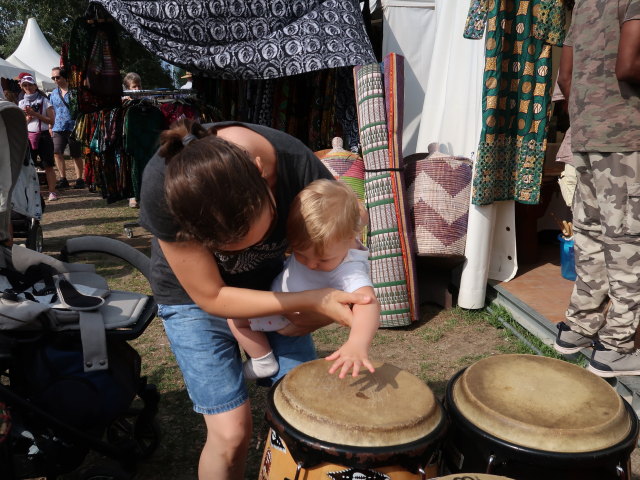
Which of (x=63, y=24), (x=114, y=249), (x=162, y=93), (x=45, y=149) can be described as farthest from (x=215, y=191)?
(x=63, y=24)

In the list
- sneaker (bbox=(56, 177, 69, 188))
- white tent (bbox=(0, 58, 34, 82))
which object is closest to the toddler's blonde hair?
sneaker (bbox=(56, 177, 69, 188))

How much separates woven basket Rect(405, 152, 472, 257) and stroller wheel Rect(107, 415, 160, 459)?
214 cm

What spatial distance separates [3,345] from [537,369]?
5.67ft

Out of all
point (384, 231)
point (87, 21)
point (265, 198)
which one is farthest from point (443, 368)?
point (87, 21)

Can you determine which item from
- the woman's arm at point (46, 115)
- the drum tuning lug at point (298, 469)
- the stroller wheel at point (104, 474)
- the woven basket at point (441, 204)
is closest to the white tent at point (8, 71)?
the woman's arm at point (46, 115)

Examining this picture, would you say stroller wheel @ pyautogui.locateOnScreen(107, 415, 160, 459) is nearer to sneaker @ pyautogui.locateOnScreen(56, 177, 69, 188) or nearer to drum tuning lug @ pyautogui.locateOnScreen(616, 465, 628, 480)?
drum tuning lug @ pyautogui.locateOnScreen(616, 465, 628, 480)

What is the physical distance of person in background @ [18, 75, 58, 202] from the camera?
25.3ft

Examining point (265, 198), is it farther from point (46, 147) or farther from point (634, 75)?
point (46, 147)

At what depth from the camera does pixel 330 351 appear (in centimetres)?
346

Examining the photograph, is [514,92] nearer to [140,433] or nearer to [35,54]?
[140,433]

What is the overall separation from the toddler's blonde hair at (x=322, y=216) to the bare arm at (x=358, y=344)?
198 millimetres

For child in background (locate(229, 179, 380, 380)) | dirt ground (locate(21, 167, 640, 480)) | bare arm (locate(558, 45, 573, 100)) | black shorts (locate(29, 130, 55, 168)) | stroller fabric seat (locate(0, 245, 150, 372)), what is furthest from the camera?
black shorts (locate(29, 130, 55, 168))

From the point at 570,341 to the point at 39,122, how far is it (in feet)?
24.9

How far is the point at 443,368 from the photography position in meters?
3.24
